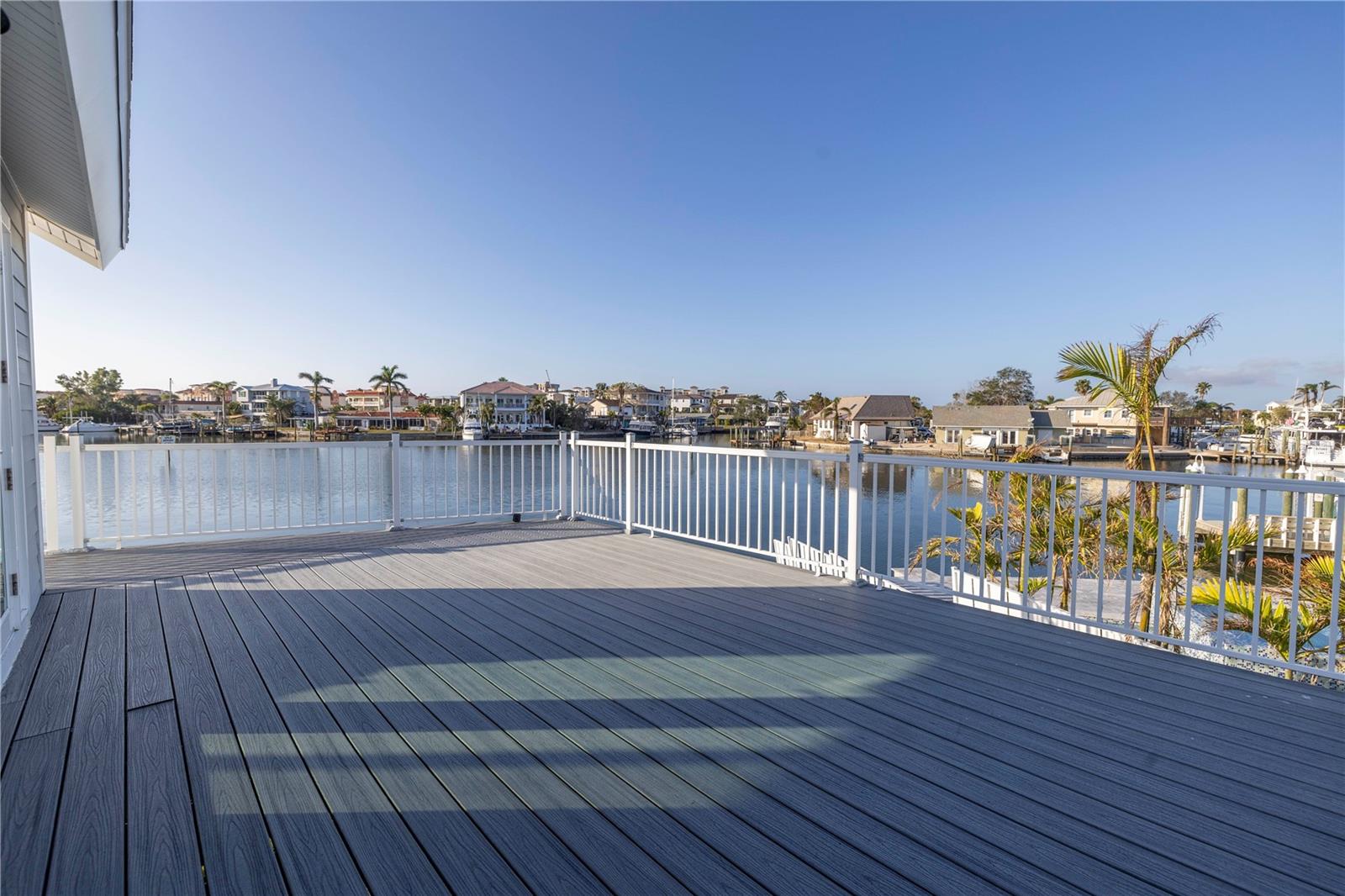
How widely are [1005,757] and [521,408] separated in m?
64.5

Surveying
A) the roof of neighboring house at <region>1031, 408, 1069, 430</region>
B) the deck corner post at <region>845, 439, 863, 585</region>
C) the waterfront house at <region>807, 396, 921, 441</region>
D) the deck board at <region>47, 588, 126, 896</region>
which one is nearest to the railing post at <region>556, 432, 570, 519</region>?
the deck corner post at <region>845, 439, 863, 585</region>

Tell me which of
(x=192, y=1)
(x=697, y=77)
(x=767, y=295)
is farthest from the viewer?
(x=767, y=295)

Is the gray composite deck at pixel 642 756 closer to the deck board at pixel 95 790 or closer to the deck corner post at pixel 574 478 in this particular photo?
the deck board at pixel 95 790

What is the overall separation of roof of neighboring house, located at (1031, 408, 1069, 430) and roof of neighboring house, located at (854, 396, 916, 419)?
11.4 metres

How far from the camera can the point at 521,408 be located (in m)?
63.4

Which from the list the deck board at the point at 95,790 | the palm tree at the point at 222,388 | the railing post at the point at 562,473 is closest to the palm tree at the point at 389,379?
the palm tree at the point at 222,388

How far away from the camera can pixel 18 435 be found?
2654 millimetres

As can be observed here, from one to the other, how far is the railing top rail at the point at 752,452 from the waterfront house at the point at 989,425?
3486 centimetres

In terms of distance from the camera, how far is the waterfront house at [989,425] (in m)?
36.9

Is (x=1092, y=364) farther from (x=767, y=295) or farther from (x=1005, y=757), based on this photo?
(x=767, y=295)

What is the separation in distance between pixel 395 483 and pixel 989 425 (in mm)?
40075

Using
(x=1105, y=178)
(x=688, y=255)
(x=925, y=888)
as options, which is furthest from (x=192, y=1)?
(x=1105, y=178)

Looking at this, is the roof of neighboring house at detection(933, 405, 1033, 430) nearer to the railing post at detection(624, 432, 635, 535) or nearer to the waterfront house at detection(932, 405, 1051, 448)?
the waterfront house at detection(932, 405, 1051, 448)

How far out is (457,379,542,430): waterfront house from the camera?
5916 centimetres
